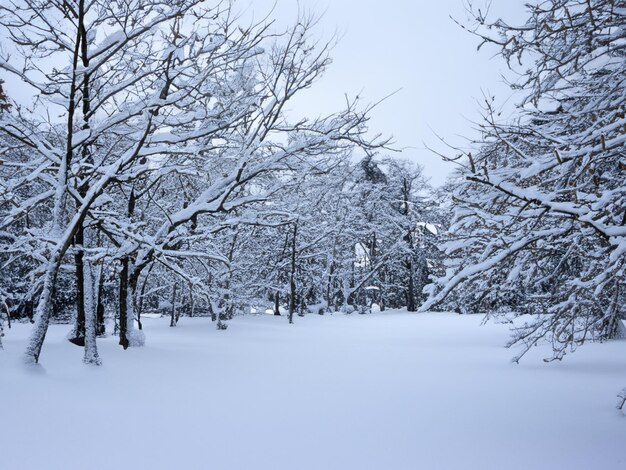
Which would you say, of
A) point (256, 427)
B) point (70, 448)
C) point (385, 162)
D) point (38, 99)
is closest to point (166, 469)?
point (70, 448)

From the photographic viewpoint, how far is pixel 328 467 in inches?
138

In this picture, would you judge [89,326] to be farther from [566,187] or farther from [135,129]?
[566,187]

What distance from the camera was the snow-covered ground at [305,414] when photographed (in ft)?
11.8

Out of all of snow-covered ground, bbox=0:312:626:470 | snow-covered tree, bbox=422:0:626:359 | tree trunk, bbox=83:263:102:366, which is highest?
snow-covered tree, bbox=422:0:626:359

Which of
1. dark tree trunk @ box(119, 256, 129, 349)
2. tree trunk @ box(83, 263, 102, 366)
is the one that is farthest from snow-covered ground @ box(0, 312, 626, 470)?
dark tree trunk @ box(119, 256, 129, 349)

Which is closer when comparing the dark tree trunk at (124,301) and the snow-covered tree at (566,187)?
the snow-covered tree at (566,187)

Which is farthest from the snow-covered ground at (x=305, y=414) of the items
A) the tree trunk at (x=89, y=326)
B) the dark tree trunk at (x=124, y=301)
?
the dark tree trunk at (x=124, y=301)

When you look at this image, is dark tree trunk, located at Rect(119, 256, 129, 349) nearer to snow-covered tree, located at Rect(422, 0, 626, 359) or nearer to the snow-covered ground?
the snow-covered ground

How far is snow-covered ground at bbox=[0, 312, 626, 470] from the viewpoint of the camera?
11.8 feet

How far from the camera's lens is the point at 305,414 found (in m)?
5.03

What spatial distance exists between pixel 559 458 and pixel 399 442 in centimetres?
143

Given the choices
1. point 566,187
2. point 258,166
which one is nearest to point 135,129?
point 258,166

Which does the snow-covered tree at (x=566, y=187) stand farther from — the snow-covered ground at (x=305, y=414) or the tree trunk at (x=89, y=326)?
the tree trunk at (x=89, y=326)

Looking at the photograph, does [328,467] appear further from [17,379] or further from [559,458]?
[17,379]
